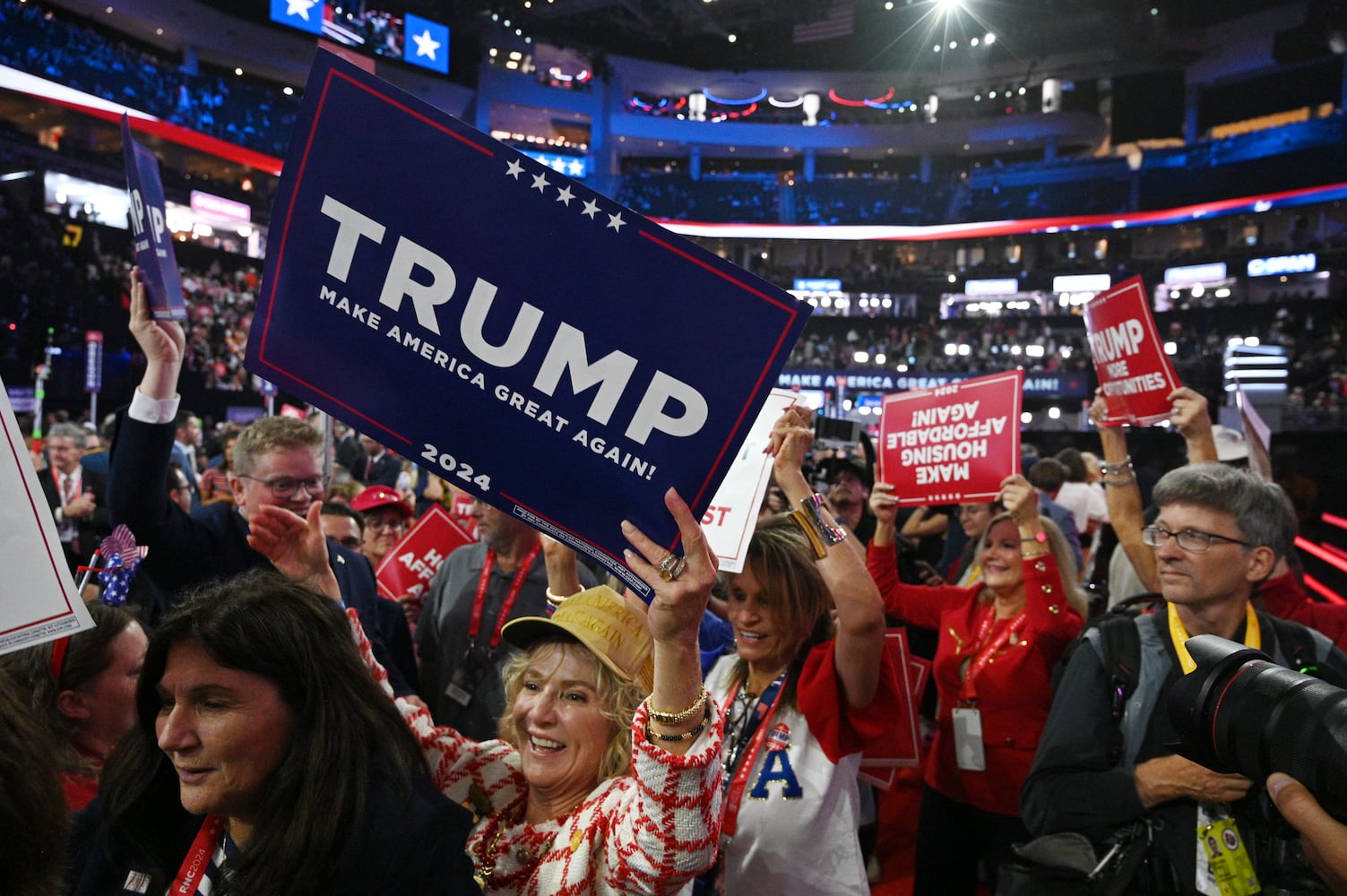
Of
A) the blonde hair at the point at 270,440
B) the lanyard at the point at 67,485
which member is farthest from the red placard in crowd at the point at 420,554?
the lanyard at the point at 67,485

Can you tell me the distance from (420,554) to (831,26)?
33634 millimetres

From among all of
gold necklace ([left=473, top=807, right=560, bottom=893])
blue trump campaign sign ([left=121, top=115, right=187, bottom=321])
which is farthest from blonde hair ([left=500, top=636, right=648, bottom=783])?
blue trump campaign sign ([left=121, top=115, right=187, bottom=321])

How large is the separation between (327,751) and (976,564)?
3295mm

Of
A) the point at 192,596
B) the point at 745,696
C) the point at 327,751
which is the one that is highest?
the point at 192,596

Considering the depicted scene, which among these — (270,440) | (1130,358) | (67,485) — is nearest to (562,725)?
(270,440)

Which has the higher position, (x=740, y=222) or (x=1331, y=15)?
(x=1331, y=15)

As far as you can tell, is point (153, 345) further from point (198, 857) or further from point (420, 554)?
point (420, 554)

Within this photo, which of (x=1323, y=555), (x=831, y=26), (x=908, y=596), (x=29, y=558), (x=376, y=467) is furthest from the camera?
(x=831, y=26)

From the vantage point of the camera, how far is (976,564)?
4305 millimetres

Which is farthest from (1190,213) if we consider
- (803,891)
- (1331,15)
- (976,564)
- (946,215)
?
(803,891)

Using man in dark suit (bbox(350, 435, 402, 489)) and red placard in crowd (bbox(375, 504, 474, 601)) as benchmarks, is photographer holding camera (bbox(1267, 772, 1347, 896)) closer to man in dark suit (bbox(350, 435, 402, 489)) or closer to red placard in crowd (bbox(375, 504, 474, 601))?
red placard in crowd (bbox(375, 504, 474, 601))

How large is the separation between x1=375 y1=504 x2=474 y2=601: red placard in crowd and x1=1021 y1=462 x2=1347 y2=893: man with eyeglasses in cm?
282

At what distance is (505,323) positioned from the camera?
1.74 metres

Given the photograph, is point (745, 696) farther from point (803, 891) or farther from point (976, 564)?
point (976, 564)
